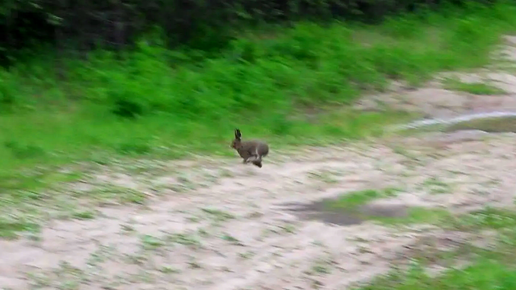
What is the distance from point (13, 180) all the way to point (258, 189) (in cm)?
218

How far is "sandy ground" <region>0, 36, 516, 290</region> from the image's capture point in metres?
6.41

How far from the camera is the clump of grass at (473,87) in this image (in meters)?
14.1

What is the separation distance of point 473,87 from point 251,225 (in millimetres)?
7595

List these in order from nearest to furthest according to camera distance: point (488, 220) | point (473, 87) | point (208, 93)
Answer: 1. point (488, 220)
2. point (208, 93)
3. point (473, 87)

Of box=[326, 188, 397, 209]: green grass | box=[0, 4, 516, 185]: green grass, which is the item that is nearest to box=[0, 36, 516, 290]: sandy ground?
box=[326, 188, 397, 209]: green grass

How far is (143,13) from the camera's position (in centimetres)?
1473

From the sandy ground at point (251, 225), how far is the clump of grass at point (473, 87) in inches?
138

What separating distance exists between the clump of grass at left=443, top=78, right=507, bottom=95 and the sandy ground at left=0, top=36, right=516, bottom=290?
3.51 metres

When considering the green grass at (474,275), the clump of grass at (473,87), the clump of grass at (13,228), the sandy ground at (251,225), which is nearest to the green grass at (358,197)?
the sandy ground at (251,225)

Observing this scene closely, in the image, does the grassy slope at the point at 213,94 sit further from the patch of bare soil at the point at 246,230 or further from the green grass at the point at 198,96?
the patch of bare soil at the point at 246,230

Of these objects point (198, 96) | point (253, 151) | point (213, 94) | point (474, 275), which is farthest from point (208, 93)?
point (474, 275)

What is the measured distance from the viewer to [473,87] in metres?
14.3

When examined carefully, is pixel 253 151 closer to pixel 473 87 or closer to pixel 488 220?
pixel 488 220

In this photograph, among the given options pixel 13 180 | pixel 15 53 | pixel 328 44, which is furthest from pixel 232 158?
pixel 328 44
